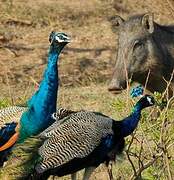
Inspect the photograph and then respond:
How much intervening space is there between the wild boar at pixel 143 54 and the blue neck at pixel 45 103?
9.54 feet

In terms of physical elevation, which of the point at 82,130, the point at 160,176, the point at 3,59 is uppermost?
the point at 82,130

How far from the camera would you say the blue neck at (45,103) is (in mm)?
5340

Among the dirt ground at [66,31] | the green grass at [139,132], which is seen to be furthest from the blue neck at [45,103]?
the dirt ground at [66,31]

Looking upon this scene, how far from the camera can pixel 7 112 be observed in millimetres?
5496

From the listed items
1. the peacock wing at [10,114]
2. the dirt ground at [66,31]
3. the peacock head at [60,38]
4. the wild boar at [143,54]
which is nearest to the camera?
the peacock head at [60,38]

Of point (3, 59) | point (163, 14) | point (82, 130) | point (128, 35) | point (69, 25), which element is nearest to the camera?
point (82, 130)

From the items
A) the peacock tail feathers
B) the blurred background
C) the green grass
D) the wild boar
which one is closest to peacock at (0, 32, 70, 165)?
the green grass

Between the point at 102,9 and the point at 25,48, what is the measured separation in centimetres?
240

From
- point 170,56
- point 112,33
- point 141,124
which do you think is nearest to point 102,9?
point 112,33

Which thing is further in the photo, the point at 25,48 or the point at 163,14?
the point at 163,14

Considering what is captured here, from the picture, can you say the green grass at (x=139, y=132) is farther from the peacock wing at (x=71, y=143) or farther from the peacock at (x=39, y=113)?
the peacock at (x=39, y=113)

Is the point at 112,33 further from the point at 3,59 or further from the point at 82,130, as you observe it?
the point at 82,130

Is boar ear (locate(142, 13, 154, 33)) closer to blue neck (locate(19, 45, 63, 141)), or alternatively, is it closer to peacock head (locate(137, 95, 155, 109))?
blue neck (locate(19, 45, 63, 141))

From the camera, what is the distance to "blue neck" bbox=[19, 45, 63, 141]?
17.5ft
